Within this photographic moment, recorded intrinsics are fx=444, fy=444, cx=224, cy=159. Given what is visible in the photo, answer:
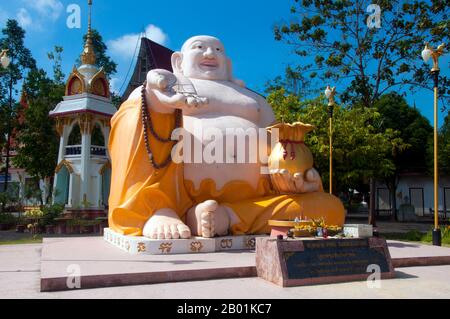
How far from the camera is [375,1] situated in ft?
44.7

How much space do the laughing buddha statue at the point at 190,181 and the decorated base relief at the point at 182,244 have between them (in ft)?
0.38

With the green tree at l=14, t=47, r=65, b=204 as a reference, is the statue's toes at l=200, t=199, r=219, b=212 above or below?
below

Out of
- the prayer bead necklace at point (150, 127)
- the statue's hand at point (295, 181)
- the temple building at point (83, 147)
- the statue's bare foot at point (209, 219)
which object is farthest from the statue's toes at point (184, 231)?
the temple building at point (83, 147)

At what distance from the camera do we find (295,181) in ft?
20.7

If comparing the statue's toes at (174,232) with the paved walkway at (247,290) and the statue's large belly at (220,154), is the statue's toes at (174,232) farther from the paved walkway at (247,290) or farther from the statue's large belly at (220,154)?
the paved walkway at (247,290)

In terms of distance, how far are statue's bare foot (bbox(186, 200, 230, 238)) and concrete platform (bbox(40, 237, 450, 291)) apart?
0.36m

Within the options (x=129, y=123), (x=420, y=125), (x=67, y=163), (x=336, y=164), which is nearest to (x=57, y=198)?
(x=67, y=163)

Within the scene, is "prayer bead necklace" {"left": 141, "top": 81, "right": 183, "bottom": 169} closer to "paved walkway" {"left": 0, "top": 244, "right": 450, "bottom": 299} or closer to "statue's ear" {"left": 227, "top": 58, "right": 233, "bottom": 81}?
"statue's ear" {"left": 227, "top": 58, "right": 233, "bottom": 81}

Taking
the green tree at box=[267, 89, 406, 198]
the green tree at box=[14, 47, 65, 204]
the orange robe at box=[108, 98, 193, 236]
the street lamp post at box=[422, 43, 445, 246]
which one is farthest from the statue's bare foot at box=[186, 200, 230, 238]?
the green tree at box=[14, 47, 65, 204]

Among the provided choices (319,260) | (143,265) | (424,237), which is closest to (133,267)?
(143,265)

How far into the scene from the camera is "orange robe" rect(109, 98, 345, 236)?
6.16 meters

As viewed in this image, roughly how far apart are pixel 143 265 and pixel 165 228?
103cm

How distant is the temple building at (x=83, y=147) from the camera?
15.8 m
